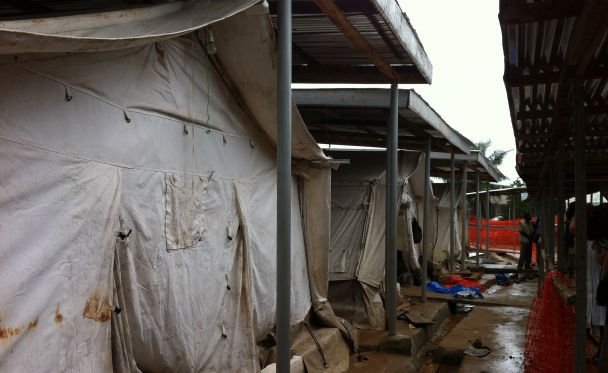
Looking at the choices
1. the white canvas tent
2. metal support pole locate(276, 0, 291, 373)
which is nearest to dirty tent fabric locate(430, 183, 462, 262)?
the white canvas tent

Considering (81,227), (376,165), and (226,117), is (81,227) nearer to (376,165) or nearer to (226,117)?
(226,117)

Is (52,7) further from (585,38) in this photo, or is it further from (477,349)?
(477,349)

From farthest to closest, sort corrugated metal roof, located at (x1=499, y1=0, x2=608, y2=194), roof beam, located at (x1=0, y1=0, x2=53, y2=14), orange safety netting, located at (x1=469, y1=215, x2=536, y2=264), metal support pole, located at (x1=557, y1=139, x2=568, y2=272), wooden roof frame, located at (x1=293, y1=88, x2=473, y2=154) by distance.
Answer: orange safety netting, located at (x1=469, y1=215, x2=536, y2=264) < wooden roof frame, located at (x1=293, y1=88, x2=473, y2=154) < metal support pole, located at (x1=557, y1=139, x2=568, y2=272) < roof beam, located at (x1=0, y1=0, x2=53, y2=14) < corrugated metal roof, located at (x1=499, y1=0, x2=608, y2=194)

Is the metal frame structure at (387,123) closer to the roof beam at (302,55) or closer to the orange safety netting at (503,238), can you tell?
the roof beam at (302,55)

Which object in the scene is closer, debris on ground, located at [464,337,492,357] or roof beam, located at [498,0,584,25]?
roof beam, located at [498,0,584,25]

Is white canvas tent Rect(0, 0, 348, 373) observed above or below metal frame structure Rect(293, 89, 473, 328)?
below

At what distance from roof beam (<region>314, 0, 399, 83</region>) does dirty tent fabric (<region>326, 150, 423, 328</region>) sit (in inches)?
110

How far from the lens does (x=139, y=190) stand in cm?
432

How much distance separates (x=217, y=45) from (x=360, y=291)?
18.0 feet

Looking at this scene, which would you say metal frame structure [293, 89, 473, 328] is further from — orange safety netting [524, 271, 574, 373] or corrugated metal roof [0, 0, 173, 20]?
corrugated metal roof [0, 0, 173, 20]

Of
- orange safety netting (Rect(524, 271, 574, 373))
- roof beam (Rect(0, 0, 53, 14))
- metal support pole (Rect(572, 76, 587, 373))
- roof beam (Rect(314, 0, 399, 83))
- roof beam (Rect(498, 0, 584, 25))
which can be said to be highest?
roof beam (Rect(314, 0, 399, 83))

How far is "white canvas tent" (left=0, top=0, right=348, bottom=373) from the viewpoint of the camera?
10.5 ft

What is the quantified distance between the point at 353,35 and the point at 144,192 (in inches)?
109

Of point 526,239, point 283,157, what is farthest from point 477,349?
point 526,239
